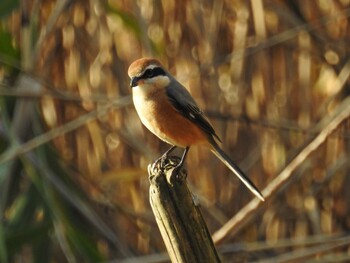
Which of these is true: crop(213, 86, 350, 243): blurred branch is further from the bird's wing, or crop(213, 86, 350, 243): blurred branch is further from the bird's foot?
the bird's foot

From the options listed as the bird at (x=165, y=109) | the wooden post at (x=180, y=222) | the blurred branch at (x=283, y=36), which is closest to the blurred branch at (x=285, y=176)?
the bird at (x=165, y=109)

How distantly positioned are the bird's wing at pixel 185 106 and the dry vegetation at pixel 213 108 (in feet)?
3.21

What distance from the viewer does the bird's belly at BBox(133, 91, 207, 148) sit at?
3.23 metres

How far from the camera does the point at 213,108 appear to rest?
15.1 ft

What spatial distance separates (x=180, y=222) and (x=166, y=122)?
1110 millimetres

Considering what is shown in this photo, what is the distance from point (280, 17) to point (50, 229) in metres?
1.63

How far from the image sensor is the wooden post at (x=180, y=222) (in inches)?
83.0

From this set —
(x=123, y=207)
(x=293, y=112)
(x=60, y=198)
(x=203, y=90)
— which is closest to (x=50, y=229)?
(x=60, y=198)

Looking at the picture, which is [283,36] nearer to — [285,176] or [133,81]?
[133,81]

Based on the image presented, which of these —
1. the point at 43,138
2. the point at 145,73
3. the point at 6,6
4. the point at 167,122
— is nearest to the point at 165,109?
the point at 167,122

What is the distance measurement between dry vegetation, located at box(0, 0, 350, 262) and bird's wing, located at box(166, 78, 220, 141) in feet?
3.21

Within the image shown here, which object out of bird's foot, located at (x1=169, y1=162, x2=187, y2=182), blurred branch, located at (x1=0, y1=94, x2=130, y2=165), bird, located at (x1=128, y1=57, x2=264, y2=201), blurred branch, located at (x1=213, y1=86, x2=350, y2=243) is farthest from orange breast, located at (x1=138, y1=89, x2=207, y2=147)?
bird's foot, located at (x1=169, y1=162, x2=187, y2=182)

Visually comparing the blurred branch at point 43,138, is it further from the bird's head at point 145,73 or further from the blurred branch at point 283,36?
the bird's head at point 145,73

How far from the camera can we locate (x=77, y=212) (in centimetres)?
427
